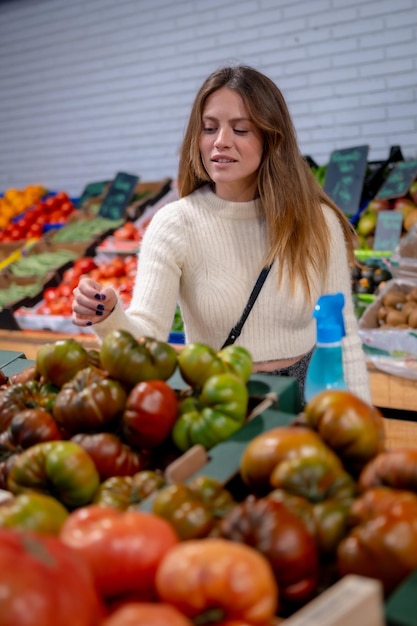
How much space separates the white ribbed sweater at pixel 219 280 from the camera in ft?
8.29

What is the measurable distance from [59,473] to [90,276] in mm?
4480

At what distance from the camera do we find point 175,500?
1.06 m

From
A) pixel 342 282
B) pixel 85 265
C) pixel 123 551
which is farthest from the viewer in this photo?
pixel 85 265

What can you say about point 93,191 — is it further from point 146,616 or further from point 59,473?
point 146,616

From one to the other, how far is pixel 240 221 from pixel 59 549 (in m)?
1.92

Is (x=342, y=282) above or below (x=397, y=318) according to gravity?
above

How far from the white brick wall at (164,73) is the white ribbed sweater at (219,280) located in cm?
346

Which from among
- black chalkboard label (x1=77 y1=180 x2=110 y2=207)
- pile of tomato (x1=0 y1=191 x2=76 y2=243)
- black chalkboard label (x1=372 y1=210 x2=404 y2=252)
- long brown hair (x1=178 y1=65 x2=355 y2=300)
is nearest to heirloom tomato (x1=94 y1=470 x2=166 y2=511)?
long brown hair (x1=178 y1=65 x2=355 y2=300)

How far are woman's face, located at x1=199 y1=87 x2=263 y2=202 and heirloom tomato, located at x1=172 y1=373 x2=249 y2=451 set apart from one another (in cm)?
124

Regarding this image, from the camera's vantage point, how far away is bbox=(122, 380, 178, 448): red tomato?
53.9 inches

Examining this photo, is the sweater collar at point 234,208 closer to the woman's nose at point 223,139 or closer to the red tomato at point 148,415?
the woman's nose at point 223,139

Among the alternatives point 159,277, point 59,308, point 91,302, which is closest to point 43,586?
point 91,302

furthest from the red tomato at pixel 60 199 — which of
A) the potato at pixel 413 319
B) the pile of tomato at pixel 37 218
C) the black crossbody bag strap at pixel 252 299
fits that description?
the black crossbody bag strap at pixel 252 299

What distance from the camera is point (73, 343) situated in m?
1.62
